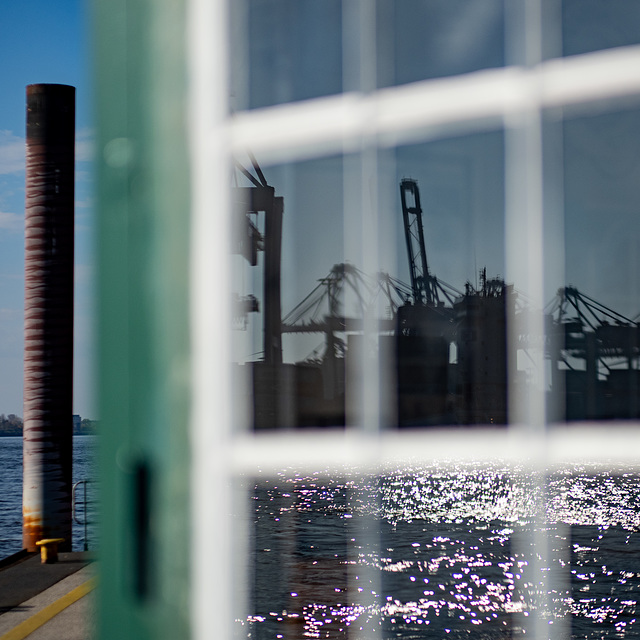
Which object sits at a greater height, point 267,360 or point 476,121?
point 476,121

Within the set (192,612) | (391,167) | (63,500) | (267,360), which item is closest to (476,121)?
(391,167)

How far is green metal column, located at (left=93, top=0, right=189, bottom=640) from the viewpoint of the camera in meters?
Result: 1.13

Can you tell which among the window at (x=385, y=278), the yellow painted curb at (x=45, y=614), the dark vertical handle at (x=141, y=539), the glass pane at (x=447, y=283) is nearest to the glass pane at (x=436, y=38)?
the window at (x=385, y=278)

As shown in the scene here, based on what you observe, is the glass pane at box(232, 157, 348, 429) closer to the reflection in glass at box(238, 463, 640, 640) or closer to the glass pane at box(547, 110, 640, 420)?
the reflection in glass at box(238, 463, 640, 640)

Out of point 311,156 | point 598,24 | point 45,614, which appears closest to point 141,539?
point 311,156

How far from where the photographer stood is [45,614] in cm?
536

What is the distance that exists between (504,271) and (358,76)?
367 mm

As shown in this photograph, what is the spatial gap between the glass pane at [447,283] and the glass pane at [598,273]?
8 centimetres

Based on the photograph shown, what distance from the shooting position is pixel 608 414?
1011 mm

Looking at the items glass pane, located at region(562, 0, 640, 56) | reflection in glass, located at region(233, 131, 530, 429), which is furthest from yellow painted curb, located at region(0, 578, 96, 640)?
glass pane, located at region(562, 0, 640, 56)

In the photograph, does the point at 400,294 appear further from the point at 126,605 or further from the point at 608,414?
the point at 126,605

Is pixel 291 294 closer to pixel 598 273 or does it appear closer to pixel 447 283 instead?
pixel 447 283

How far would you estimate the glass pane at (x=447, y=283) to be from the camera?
3.51 ft

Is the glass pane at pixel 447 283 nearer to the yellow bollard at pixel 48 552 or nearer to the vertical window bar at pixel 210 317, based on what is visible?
the vertical window bar at pixel 210 317
